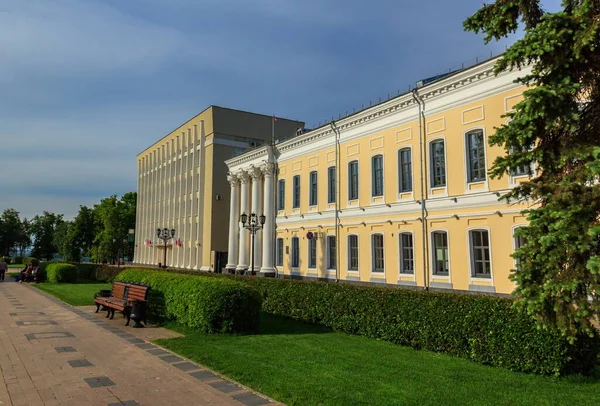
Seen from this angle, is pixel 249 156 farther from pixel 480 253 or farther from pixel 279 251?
pixel 480 253

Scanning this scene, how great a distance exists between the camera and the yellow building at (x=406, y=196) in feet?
59.0

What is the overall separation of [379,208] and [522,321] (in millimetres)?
15820

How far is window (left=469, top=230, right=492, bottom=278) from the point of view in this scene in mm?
18055

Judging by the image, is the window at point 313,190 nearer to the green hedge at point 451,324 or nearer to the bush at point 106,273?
the bush at point 106,273

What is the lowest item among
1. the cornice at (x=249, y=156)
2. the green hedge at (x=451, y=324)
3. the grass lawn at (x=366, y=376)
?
the grass lawn at (x=366, y=376)

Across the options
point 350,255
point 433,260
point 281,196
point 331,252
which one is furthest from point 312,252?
point 433,260

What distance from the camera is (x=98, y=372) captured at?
7.47 m

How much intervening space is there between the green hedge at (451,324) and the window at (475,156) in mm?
9694

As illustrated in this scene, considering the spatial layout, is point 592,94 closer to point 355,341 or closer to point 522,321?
point 522,321

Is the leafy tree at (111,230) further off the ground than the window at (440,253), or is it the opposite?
the leafy tree at (111,230)

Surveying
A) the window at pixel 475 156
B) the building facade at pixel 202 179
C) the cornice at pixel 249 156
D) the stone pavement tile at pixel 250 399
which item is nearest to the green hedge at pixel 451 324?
the stone pavement tile at pixel 250 399

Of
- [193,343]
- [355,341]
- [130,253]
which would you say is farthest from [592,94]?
[130,253]

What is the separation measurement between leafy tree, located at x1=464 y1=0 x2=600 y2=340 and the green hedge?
3.40ft

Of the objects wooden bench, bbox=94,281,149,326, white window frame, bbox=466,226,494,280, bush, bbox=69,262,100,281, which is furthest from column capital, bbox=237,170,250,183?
white window frame, bbox=466,226,494,280
